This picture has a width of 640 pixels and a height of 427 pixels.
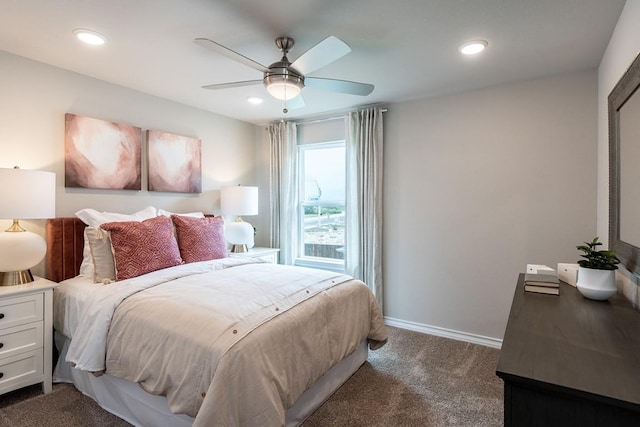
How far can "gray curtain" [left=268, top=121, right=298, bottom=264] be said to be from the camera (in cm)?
438

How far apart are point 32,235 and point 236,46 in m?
1.99

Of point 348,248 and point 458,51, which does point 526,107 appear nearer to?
point 458,51

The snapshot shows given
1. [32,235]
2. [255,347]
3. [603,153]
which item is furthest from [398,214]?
[32,235]

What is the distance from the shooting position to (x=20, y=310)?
2.18 m

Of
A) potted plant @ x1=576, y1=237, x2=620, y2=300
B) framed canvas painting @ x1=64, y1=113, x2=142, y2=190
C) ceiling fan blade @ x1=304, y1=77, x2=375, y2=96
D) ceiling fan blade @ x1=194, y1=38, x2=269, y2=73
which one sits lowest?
potted plant @ x1=576, y1=237, x2=620, y2=300

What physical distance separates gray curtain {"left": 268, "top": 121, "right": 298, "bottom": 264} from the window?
119 millimetres

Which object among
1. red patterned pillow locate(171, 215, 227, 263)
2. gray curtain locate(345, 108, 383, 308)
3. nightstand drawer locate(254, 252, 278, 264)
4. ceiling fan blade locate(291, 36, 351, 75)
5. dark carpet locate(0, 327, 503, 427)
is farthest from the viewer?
nightstand drawer locate(254, 252, 278, 264)

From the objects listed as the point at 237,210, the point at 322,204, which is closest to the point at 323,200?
the point at 322,204

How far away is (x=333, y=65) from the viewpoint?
2.67m

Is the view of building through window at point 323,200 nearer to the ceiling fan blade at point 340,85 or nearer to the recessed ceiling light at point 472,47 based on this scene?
the ceiling fan blade at point 340,85

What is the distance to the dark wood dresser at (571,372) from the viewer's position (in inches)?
32.5

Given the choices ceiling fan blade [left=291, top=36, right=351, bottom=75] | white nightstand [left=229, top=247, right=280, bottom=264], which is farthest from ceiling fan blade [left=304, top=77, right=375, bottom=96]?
white nightstand [left=229, top=247, right=280, bottom=264]

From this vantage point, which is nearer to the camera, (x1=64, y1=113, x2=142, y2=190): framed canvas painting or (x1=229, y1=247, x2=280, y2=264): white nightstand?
(x1=64, y1=113, x2=142, y2=190): framed canvas painting

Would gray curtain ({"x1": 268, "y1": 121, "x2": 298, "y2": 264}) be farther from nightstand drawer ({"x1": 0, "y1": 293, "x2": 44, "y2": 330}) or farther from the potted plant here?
the potted plant
